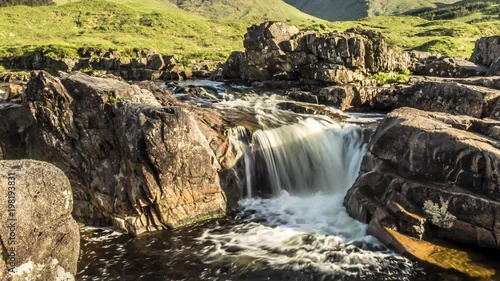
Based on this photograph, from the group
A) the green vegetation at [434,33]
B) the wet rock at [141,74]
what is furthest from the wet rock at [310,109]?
the green vegetation at [434,33]

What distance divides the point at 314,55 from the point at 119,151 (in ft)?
106

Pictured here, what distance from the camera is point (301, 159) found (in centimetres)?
2798

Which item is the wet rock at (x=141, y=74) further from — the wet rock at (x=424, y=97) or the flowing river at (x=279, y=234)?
the flowing river at (x=279, y=234)

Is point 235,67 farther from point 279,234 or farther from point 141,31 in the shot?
point 141,31

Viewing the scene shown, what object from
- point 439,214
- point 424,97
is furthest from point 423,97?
point 439,214

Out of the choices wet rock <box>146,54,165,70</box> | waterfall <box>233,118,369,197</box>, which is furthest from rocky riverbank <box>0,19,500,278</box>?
wet rock <box>146,54,165,70</box>

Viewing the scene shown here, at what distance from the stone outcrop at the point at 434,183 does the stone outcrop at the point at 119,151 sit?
867 centimetres

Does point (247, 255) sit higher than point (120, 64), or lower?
lower

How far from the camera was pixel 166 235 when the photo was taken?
21.6 m

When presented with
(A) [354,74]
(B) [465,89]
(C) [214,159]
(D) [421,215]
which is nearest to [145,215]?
(C) [214,159]

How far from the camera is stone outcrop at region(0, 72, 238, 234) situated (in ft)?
72.7

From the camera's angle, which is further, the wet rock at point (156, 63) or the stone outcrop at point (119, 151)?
the wet rock at point (156, 63)

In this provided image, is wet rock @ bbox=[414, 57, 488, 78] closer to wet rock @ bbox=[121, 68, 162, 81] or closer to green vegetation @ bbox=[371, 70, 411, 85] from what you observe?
green vegetation @ bbox=[371, 70, 411, 85]

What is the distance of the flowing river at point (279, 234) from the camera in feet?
58.4
